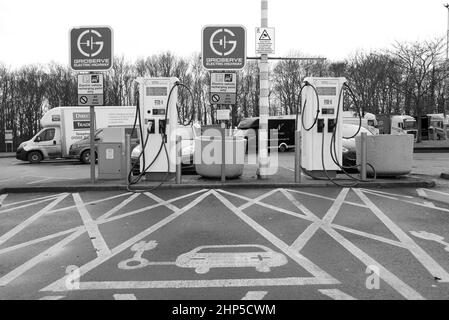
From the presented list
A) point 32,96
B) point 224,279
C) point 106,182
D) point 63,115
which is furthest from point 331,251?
point 32,96

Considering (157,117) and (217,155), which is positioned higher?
(157,117)

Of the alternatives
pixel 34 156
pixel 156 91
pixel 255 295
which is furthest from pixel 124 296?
pixel 34 156

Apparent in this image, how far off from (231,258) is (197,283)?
0.80m

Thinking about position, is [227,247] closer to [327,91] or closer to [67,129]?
[327,91]

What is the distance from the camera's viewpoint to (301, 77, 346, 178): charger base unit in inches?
416

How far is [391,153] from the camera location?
34.4 ft

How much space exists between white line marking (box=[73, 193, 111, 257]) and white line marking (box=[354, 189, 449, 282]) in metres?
3.47

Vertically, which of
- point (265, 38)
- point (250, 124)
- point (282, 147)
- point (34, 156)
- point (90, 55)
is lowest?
point (282, 147)

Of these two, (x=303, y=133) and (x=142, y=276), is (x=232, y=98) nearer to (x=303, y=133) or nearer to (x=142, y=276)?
(x=303, y=133)

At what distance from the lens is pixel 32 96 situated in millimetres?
51312

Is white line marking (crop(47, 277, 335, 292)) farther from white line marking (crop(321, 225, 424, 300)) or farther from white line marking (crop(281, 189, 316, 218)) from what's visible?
white line marking (crop(281, 189, 316, 218))

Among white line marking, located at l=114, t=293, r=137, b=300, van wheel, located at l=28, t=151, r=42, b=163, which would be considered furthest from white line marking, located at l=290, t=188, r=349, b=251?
van wheel, located at l=28, t=151, r=42, b=163

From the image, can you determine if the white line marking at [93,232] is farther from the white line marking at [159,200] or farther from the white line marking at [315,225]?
the white line marking at [315,225]

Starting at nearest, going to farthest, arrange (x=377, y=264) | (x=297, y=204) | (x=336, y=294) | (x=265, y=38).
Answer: (x=336, y=294) < (x=377, y=264) < (x=297, y=204) < (x=265, y=38)
